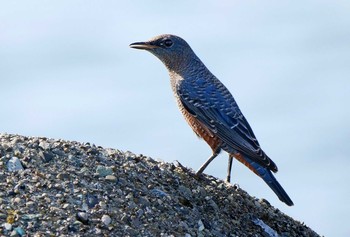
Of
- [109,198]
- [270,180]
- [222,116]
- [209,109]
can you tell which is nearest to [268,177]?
[270,180]

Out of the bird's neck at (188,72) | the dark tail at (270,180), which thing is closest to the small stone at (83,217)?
the dark tail at (270,180)

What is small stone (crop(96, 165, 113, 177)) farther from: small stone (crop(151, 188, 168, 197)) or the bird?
the bird

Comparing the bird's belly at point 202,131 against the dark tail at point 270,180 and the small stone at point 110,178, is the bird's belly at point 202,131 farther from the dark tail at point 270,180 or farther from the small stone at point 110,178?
the small stone at point 110,178

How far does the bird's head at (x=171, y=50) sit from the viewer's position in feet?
51.3

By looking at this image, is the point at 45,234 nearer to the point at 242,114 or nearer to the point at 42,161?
the point at 42,161

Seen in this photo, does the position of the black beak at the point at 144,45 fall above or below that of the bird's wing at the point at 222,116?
above

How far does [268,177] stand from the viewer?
44.8 feet

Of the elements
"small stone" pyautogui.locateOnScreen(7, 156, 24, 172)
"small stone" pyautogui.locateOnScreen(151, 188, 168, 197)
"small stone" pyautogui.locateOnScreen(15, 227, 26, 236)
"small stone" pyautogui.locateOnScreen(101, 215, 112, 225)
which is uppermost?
"small stone" pyautogui.locateOnScreen(151, 188, 168, 197)

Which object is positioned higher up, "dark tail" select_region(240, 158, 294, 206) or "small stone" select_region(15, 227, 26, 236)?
"dark tail" select_region(240, 158, 294, 206)

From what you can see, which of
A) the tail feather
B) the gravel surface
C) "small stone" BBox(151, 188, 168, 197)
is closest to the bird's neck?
the tail feather

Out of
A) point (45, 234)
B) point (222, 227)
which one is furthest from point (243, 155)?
point (45, 234)

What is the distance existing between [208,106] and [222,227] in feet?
9.34

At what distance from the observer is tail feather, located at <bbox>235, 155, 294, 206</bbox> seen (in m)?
13.3

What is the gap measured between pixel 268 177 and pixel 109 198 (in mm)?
3070
